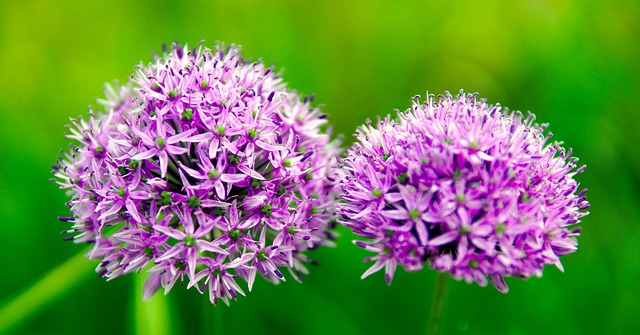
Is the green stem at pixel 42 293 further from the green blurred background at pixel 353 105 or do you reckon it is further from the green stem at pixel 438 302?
the green stem at pixel 438 302

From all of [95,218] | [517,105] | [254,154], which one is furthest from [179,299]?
[517,105]

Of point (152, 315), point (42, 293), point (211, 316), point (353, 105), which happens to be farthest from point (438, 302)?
point (353, 105)

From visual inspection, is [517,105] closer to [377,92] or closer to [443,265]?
[377,92]

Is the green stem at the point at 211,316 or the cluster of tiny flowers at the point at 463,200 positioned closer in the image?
the cluster of tiny flowers at the point at 463,200

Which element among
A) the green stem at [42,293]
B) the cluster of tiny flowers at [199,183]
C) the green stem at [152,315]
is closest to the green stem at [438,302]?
the cluster of tiny flowers at [199,183]

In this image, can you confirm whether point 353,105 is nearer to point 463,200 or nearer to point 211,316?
point 211,316

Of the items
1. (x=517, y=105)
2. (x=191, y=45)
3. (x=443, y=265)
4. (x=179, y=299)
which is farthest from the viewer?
(x=191, y=45)

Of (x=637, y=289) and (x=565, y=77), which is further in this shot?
(x=565, y=77)
